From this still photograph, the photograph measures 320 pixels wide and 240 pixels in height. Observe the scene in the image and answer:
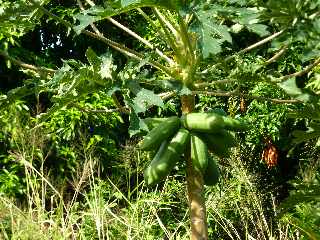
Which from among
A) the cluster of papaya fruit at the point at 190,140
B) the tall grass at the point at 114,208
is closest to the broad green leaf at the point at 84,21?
the cluster of papaya fruit at the point at 190,140

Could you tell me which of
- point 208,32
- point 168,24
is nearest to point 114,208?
point 168,24

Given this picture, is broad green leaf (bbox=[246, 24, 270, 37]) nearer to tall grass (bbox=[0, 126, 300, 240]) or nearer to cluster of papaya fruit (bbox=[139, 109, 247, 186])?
cluster of papaya fruit (bbox=[139, 109, 247, 186])

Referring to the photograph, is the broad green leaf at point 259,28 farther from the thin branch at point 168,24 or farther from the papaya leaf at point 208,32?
the thin branch at point 168,24

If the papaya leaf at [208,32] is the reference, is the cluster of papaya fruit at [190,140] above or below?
below

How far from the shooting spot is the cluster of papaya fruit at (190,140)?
1.80 metres

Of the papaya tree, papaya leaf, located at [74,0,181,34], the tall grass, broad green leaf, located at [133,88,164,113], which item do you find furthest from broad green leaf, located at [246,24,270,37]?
the tall grass

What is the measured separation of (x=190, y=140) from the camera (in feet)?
6.08

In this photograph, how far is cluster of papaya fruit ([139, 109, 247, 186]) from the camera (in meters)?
1.80

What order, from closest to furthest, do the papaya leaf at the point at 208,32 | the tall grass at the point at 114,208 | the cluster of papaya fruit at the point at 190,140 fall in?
the papaya leaf at the point at 208,32 < the cluster of papaya fruit at the point at 190,140 < the tall grass at the point at 114,208

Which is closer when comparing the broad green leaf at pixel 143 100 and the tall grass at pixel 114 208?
the broad green leaf at pixel 143 100

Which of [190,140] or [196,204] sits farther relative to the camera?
[190,140]

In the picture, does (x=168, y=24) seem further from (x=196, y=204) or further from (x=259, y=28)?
(x=196, y=204)

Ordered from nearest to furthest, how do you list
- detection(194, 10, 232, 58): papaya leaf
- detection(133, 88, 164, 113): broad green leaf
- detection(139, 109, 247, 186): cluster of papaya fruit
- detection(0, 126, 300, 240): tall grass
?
detection(194, 10, 232, 58): papaya leaf < detection(133, 88, 164, 113): broad green leaf < detection(139, 109, 247, 186): cluster of papaya fruit < detection(0, 126, 300, 240): tall grass

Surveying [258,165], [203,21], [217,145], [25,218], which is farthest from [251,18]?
[258,165]
